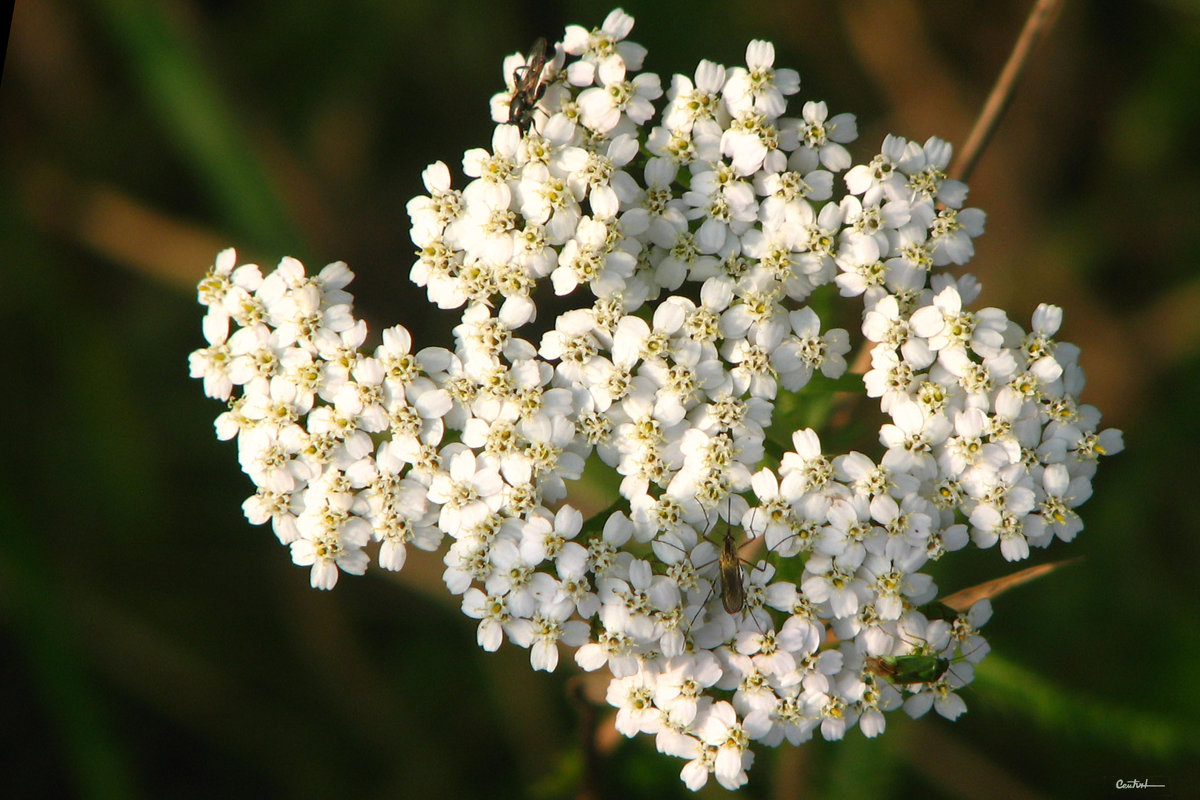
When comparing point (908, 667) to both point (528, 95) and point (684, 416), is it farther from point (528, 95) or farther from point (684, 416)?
point (528, 95)

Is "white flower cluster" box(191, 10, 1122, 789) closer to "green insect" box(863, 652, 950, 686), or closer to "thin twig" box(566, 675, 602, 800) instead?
"green insect" box(863, 652, 950, 686)

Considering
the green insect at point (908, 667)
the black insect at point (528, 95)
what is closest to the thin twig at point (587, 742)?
the green insect at point (908, 667)

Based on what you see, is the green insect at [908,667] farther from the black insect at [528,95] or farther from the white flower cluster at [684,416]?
the black insect at [528,95]

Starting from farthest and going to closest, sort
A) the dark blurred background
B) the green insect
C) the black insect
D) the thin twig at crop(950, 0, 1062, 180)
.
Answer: the dark blurred background
the thin twig at crop(950, 0, 1062, 180)
the black insect
the green insect

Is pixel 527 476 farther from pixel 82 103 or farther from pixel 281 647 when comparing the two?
pixel 82 103

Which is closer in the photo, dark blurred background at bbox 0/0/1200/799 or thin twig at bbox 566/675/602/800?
thin twig at bbox 566/675/602/800

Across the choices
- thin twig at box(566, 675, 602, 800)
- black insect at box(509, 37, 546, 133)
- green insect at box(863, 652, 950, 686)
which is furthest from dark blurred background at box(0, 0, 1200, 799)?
black insect at box(509, 37, 546, 133)

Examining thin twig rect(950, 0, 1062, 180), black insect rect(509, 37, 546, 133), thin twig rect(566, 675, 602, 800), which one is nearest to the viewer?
black insect rect(509, 37, 546, 133)
